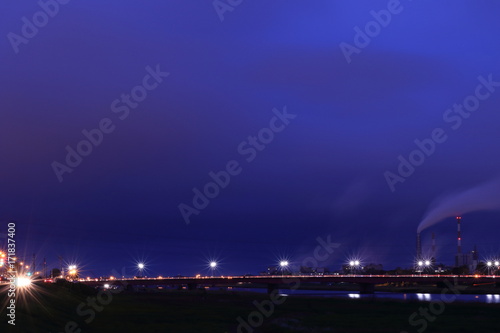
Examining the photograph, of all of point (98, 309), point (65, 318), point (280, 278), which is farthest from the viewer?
point (280, 278)

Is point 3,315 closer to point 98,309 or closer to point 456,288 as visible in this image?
point 98,309

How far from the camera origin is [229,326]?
67750mm

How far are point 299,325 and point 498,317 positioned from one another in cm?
2461

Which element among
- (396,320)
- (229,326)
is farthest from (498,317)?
(229,326)

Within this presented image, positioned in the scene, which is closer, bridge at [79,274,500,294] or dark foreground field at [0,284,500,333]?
dark foreground field at [0,284,500,333]

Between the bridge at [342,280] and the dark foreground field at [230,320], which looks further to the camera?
the bridge at [342,280]

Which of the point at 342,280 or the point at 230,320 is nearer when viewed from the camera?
the point at 230,320

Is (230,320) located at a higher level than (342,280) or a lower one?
lower

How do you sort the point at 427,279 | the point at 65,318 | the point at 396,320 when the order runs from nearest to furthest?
the point at 65,318, the point at 396,320, the point at 427,279

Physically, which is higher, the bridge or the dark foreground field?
the bridge

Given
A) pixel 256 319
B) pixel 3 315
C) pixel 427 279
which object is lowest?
pixel 3 315

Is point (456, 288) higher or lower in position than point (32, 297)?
higher

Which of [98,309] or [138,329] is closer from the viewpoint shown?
[138,329]

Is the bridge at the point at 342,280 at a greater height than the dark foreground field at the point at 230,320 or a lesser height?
greater
